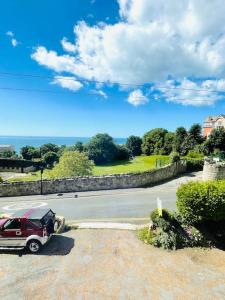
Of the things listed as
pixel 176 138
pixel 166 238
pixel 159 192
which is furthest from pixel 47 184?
pixel 176 138

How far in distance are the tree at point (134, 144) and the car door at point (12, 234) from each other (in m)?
75.8

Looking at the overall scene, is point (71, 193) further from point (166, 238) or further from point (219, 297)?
point (219, 297)

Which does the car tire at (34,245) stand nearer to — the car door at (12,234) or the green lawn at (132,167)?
the car door at (12,234)

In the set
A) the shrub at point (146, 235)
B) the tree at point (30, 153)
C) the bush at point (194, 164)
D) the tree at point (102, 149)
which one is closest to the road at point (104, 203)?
the shrub at point (146, 235)

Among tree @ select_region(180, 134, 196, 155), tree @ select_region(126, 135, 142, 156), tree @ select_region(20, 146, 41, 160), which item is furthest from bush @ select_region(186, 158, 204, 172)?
tree @ select_region(20, 146, 41, 160)

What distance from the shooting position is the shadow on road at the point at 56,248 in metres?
12.6

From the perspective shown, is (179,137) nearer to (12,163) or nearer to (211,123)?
(211,123)

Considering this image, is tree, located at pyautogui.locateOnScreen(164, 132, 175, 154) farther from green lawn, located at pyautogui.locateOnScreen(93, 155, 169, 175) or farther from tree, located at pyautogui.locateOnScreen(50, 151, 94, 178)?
tree, located at pyautogui.locateOnScreen(50, 151, 94, 178)

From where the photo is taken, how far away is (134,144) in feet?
289

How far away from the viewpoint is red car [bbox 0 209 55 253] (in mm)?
12609

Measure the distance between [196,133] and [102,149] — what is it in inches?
1038

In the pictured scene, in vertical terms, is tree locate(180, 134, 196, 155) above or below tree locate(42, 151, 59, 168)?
above

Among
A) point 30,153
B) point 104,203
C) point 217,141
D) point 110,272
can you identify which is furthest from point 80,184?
point 30,153

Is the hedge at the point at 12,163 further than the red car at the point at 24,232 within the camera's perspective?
Yes
